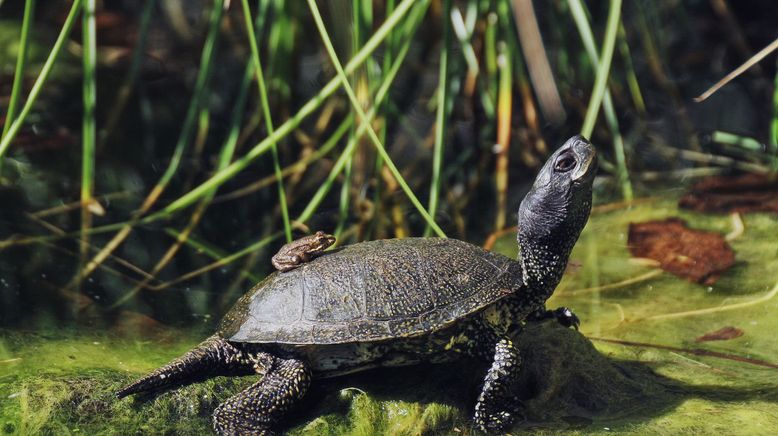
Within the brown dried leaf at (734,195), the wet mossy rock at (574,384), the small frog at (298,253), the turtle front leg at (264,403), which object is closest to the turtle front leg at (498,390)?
the wet mossy rock at (574,384)

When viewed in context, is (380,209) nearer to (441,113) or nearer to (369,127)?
(441,113)

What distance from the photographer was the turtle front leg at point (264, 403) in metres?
2.74

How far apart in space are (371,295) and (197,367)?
0.64 m

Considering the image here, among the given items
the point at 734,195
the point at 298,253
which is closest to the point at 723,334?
the point at 734,195

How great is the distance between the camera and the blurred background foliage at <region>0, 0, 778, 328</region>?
156 inches

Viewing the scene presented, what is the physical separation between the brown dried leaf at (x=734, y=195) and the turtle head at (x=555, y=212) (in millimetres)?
2317

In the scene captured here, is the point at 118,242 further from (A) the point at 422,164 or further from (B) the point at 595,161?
(B) the point at 595,161

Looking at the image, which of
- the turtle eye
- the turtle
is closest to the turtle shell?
the turtle

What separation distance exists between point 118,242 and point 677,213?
124 inches

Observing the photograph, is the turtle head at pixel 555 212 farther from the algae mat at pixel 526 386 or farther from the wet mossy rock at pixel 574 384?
the algae mat at pixel 526 386

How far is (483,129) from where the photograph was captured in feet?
20.3

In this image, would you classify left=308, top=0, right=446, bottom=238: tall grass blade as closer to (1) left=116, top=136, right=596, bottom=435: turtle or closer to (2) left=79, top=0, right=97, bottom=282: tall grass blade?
(1) left=116, top=136, right=596, bottom=435: turtle

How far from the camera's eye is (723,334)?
374 cm

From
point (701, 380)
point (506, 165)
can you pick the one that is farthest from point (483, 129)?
point (701, 380)
